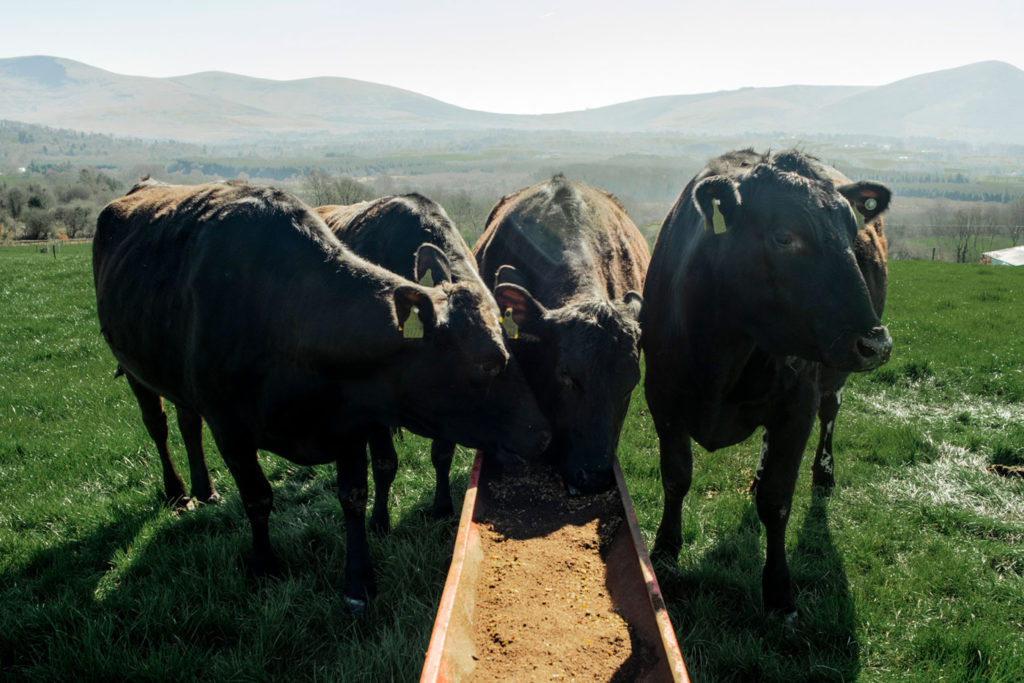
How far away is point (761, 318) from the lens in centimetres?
340

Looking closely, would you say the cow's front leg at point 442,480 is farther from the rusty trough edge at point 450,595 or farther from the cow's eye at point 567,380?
the cow's eye at point 567,380

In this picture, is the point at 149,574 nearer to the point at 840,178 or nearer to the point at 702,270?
the point at 702,270

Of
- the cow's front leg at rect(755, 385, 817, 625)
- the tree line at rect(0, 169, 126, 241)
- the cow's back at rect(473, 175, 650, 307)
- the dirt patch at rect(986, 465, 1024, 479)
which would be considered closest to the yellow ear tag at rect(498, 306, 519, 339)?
the cow's back at rect(473, 175, 650, 307)

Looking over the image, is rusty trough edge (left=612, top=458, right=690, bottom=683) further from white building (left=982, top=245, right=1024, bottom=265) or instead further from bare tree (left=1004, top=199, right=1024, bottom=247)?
bare tree (left=1004, top=199, right=1024, bottom=247)

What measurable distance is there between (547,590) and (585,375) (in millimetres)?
1335

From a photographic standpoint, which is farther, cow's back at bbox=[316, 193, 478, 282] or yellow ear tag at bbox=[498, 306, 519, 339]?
cow's back at bbox=[316, 193, 478, 282]

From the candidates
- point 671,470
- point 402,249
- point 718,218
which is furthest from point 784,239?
point 402,249

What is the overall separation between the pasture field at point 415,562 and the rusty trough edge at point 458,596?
67cm

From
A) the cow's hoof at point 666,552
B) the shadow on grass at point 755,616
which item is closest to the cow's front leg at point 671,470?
the cow's hoof at point 666,552

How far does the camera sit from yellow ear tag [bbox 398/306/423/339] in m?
3.42

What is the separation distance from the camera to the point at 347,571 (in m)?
4.10

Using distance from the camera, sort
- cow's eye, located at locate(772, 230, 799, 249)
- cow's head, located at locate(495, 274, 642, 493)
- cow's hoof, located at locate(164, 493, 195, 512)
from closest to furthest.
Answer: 1. cow's eye, located at locate(772, 230, 799, 249)
2. cow's head, located at locate(495, 274, 642, 493)
3. cow's hoof, located at locate(164, 493, 195, 512)

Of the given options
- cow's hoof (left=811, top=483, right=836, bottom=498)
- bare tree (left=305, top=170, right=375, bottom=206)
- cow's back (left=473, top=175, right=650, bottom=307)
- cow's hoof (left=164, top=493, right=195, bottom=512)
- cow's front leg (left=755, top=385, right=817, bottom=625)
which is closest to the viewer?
cow's front leg (left=755, top=385, right=817, bottom=625)

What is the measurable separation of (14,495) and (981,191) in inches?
6071
